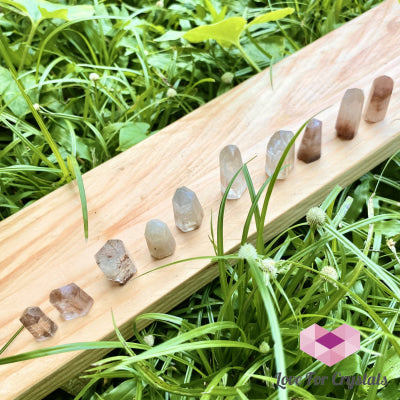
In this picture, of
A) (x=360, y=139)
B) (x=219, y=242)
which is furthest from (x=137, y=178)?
(x=360, y=139)

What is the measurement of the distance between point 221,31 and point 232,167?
38cm

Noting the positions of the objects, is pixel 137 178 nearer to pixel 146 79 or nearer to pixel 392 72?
pixel 146 79

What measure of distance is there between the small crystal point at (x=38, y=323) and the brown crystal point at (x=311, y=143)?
20.9 inches

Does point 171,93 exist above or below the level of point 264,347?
above

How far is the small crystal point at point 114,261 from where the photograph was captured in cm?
71

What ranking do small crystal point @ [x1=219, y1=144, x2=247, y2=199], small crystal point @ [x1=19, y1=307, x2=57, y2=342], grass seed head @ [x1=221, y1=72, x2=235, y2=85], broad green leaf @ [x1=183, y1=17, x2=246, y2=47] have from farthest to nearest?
grass seed head @ [x1=221, y1=72, x2=235, y2=85] → broad green leaf @ [x1=183, y1=17, x2=246, y2=47] → small crystal point @ [x1=219, y1=144, x2=247, y2=199] → small crystal point @ [x1=19, y1=307, x2=57, y2=342]

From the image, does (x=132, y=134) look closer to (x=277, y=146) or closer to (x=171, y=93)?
(x=171, y=93)

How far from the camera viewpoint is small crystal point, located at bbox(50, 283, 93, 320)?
0.69 metres

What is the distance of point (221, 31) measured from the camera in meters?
0.99

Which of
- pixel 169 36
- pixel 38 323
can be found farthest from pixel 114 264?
pixel 169 36

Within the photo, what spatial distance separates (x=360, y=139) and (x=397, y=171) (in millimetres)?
153

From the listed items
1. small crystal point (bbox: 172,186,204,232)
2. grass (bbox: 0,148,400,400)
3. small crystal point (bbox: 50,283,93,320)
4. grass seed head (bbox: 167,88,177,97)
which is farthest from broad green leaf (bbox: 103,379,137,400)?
grass seed head (bbox: 167,88,177,97)

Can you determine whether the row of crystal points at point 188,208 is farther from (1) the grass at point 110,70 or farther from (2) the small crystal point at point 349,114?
(1) the grass at point 110,70

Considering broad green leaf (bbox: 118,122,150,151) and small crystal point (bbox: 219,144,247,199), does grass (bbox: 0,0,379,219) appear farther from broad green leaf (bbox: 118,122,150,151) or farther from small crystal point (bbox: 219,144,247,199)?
small crystal point (bbox: 219,144,247,199)
